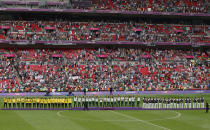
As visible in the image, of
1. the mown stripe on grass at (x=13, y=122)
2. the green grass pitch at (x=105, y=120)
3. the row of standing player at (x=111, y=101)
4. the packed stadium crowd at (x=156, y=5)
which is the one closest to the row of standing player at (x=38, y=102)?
the row of standing player at (x=111, y=101)

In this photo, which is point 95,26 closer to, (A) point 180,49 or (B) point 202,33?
(A) point 180,49

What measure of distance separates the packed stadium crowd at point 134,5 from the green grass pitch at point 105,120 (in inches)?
1318

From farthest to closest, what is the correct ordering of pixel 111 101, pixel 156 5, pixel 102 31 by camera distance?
pixel 156 5, pixel 102 31, pixel 111 101

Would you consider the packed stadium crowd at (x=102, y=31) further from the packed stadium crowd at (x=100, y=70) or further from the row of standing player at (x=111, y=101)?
the row of standing player at (x=111, y=101)

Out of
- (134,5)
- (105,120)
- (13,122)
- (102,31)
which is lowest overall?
(105,120)

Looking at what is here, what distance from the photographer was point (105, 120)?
28.6m

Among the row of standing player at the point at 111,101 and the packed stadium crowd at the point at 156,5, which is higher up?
the packed stadium crowd at the point at 156,5

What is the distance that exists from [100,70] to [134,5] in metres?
15.7

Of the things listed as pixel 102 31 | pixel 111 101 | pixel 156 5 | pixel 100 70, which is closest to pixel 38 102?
pixel 111 101

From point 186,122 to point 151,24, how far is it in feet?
135

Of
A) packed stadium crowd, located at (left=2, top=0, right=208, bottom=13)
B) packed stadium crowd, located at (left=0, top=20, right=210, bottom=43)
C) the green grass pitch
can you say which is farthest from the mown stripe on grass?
packed stadium crowd, located at (left=2, top=0, right=208, bottom=13)

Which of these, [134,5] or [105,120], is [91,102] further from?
[134,5]

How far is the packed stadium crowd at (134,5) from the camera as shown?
63.5m

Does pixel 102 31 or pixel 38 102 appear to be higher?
pixel 102 31
